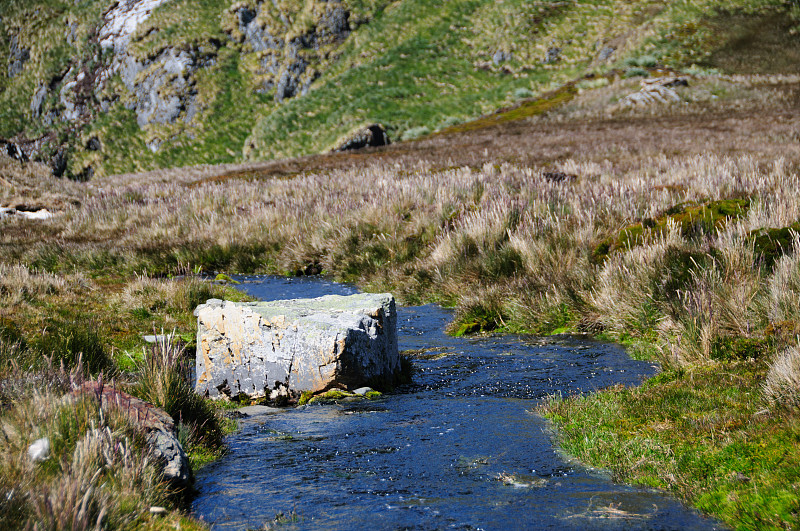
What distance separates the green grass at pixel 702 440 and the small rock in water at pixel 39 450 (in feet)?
8.46

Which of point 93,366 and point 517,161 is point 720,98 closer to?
point 517,161

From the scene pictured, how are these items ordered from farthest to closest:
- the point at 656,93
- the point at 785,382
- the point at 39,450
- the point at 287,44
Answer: the point at 287,44, the point at 656,93, the point at 785,382, the point at 39,450

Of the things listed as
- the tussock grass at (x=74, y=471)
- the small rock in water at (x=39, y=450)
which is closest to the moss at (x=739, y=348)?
the tussock grass at (x=74, y=471)

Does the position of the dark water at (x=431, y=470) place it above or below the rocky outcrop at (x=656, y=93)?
below

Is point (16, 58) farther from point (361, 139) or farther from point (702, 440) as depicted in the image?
point (702, 440)

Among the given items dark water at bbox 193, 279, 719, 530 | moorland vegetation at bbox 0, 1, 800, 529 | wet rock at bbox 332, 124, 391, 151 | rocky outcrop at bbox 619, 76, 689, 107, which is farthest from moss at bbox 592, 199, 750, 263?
rocky outcrop at bbox 619, 76, 689, 107

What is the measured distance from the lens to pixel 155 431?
10.5 ft

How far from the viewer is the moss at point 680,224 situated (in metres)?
7.97

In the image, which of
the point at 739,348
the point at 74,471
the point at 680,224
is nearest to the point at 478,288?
the point at 680,224

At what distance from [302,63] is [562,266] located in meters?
72.5

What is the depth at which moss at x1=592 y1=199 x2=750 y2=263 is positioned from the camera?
26.1 ft

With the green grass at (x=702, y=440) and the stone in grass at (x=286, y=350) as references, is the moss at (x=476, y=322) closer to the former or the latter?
the stone in grass at (x=286, y=350)

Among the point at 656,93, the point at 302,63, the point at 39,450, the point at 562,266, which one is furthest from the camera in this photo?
the point at 302,63

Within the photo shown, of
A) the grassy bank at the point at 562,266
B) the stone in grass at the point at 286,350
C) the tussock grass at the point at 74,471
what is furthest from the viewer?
the stone in grass at the point at 286,350
